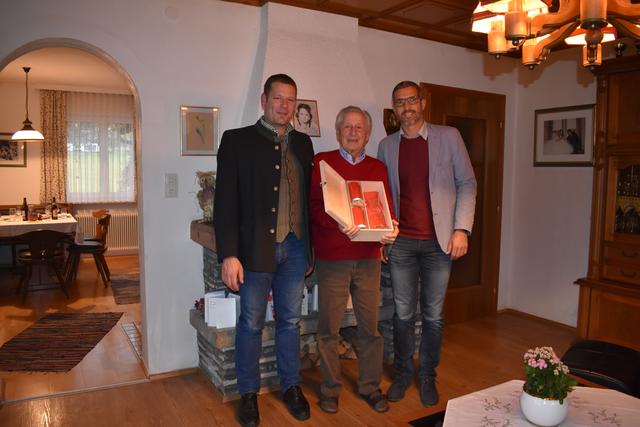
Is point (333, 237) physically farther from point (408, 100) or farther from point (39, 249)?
point (39, 249)

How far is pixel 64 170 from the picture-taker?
7195 mm

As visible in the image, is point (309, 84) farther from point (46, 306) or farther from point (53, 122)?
point (53, 122)

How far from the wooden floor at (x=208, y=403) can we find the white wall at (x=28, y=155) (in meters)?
5.01

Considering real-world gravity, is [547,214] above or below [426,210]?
below

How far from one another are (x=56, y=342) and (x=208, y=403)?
1707mm

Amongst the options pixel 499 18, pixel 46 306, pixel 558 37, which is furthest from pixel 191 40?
pixel 46 306

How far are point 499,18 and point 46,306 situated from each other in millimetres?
4693

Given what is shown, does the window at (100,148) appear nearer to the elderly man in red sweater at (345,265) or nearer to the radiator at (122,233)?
the radiator at (122,233)

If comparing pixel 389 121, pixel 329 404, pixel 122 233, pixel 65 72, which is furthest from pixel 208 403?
pixel 122 233

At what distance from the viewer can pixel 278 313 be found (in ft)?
8.46

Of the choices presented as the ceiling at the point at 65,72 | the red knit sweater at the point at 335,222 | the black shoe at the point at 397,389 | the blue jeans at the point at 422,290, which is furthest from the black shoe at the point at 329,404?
the ceiling at the point at 65,72

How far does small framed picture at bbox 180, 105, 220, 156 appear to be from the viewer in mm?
3082

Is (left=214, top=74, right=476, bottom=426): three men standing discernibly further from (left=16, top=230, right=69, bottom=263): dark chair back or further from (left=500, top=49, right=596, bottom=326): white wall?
(left=16, top=230, right=69, bottom=263): dark chair back

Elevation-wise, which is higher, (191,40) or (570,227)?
(191,40)
